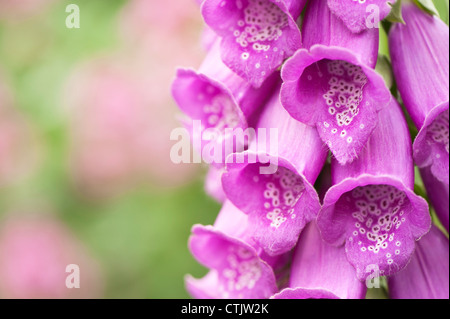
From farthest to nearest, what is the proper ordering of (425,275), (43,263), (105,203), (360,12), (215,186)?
(105,203), (43,263), (215,186), (425,275), (360,12)

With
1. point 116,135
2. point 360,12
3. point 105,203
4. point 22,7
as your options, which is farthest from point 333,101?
point 22,7

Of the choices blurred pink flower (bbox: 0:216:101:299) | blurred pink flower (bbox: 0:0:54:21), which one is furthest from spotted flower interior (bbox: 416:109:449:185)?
blurred pink flower (bbox: 0:0:54:21)

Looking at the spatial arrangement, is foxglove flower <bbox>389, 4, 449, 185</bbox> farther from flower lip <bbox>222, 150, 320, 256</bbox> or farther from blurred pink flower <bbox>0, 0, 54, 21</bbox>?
blurred pink flower <bbox>0, 0, 54, 21</bbox>

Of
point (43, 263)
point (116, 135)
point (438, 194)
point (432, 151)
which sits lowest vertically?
point (43, 263)

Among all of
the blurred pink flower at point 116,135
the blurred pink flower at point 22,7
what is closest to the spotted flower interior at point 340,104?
the blurred pink flower at point 116,135

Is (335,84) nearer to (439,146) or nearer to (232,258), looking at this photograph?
(439,146)

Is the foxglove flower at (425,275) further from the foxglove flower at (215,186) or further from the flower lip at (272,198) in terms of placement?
the foxglove flower at (215,186)

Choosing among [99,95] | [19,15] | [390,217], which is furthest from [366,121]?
[19,15]
